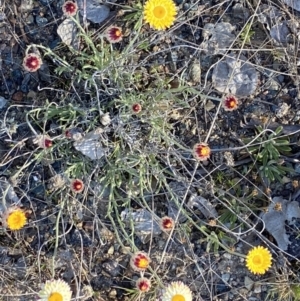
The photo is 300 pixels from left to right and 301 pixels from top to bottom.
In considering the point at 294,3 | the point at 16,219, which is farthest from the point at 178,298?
the point at 294,3

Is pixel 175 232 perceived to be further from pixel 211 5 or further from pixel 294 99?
pixel 211 5

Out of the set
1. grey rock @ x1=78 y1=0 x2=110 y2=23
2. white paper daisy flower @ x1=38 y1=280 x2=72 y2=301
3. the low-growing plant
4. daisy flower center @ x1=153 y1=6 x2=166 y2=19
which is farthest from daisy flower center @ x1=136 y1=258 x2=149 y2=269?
grey rock @ x1=78 y1=0 x2=110 y2=23

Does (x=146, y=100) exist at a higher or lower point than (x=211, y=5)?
lower

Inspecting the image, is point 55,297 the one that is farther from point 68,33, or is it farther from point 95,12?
point 95,12

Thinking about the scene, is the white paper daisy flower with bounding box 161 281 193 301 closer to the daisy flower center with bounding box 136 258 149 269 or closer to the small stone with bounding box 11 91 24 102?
the daisy flower center with bounding box 136 258 149 269

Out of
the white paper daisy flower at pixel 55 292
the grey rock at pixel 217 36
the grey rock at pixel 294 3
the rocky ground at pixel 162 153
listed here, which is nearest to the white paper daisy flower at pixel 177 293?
the rocky ground at pixel 162 153

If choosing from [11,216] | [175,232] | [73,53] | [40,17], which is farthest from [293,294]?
[40,17]

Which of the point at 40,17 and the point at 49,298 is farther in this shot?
the point at 40,17
